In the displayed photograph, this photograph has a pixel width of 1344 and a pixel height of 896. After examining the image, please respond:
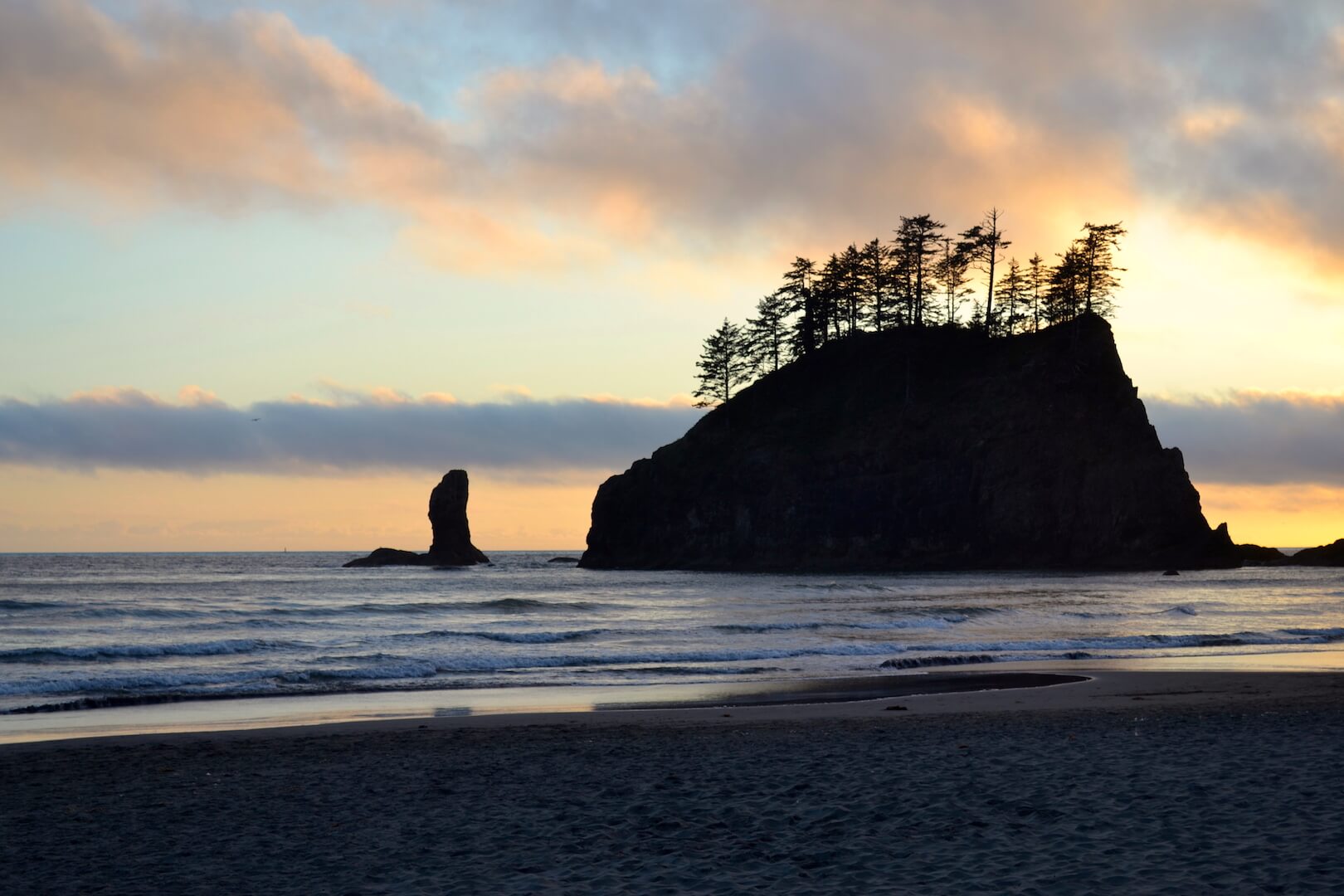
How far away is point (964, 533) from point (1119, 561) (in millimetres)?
11287

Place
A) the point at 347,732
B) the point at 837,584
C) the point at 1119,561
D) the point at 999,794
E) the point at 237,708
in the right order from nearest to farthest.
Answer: the point at 999,794
the point at 347,732
the point at 237,708
the point at 837,584
the point at 1119,561

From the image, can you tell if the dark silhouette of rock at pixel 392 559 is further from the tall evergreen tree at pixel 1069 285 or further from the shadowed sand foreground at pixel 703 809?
the shadowed sand foreground at pixel 703 809

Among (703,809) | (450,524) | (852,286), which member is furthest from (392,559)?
(703,809)

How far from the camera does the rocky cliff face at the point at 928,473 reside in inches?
3081

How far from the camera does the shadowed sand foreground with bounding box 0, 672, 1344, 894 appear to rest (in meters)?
7.26

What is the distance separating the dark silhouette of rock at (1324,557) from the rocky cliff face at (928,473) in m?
27.4

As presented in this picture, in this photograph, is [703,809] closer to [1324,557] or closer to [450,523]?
[450,523]

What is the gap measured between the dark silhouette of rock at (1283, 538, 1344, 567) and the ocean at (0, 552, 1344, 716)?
139ft

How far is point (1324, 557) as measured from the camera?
336 feet

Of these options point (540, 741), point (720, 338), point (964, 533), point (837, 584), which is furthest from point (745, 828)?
point (720, 338)

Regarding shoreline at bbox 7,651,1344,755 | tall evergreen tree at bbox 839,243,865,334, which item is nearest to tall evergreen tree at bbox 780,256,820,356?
tall evergreen tree at bbox 839,243,865,334

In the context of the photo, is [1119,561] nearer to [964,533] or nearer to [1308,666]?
[964,533]

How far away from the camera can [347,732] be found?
1526 centimetres

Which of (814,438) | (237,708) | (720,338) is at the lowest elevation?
(237,708)
